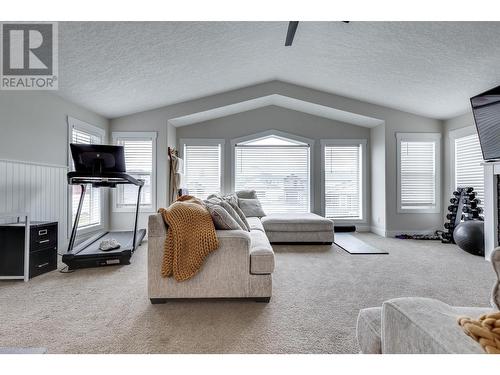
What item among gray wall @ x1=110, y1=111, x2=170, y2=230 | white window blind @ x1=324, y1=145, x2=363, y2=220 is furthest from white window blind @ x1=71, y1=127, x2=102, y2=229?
white window blind @ x1=324, y1=145, x2=363, y2=220

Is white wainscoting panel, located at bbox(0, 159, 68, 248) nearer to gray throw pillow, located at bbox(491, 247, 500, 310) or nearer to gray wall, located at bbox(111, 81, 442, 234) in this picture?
gray wall, located at bbox(111, 81, 442, 234)

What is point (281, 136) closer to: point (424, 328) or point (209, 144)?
point (209, 144)

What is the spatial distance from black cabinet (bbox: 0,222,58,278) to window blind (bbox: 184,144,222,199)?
127 inches

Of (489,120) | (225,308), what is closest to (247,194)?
(225,308)

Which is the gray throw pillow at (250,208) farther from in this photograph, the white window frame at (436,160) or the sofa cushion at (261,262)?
the sofa cushion at (261,262)

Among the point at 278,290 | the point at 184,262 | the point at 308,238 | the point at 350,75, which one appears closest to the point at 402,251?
the point at 308,238

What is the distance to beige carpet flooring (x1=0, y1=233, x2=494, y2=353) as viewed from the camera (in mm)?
1702

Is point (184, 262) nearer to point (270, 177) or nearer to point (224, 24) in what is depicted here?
point (224, 24)

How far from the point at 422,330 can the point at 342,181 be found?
5781mm

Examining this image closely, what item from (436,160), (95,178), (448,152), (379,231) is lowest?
(379,231)

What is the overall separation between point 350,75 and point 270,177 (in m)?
2.67

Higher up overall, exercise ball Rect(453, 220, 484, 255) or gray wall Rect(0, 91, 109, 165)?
gray wall Rect(0, 91, 109, 165)

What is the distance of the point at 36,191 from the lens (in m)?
3.57

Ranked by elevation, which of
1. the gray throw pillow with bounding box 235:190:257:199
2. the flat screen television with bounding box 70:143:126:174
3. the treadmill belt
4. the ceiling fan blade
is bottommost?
the treadmill belt
